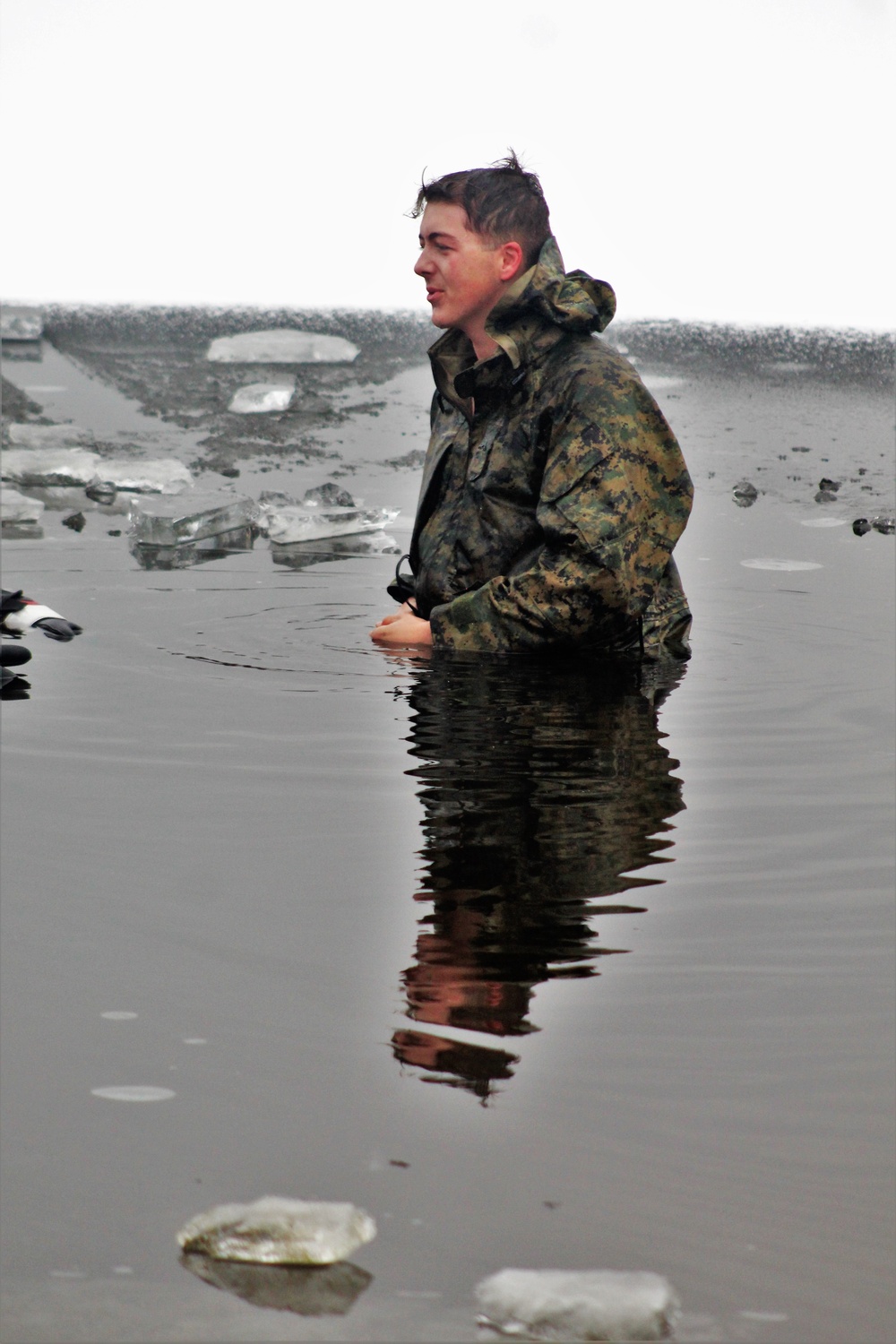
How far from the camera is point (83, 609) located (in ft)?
16.0

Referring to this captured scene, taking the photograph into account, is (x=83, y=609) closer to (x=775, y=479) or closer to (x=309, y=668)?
(x=309, y=668)

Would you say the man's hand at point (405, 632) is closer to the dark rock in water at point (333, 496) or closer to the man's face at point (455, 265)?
the man's face at point (455, 265)

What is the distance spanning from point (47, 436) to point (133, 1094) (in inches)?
354

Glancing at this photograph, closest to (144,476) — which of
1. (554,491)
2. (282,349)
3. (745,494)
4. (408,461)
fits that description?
(408,461)

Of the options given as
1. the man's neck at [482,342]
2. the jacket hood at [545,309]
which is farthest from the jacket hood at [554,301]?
the man's neck at [482,342]

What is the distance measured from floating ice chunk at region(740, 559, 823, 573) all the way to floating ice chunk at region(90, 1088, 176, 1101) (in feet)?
15.2

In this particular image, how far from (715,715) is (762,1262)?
227 cm

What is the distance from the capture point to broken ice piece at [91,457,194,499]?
830cm

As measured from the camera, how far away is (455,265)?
363 cm

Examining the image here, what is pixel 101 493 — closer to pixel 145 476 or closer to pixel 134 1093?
pixel 145 476

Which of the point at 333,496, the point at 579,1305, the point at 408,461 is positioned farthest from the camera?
the point at 408,461

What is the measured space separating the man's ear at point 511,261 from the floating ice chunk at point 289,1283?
9.16ft

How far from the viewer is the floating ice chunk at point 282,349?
562 inches

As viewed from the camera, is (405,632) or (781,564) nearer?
(405,632)
